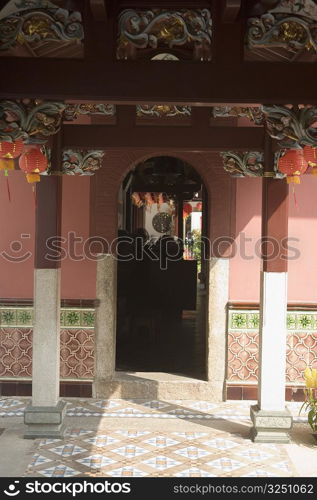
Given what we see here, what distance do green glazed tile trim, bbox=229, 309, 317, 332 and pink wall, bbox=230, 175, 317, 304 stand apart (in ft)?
0.54

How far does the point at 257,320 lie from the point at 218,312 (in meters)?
0.49

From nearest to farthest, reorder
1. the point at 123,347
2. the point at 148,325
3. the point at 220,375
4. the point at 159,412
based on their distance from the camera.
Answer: the point at 159,412, the point at 220,375, the point at 123,347, the point at 148,325

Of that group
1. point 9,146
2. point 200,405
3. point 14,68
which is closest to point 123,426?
point 200,405

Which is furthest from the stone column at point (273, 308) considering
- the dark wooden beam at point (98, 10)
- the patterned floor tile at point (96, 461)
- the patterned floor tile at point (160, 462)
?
the dark wooden beam at point (98, 10)

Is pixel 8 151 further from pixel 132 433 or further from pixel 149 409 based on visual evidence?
pixel 149 409

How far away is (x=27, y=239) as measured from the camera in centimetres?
905

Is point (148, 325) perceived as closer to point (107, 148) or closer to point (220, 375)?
point (220, 375)

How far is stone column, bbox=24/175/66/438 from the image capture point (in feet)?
24.4

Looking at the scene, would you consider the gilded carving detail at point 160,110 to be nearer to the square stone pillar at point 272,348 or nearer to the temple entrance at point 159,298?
the square stone pillar at point 272,348

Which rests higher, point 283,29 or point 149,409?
point 283,29

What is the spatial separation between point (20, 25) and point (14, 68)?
317 mm

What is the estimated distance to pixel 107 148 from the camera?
7645mm

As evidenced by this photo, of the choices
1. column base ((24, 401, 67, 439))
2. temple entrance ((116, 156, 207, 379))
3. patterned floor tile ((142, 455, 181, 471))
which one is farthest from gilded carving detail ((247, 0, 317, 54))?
temple entrance ((116, 156, 207, 379))

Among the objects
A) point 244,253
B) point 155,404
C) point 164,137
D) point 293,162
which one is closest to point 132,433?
point 155,404
